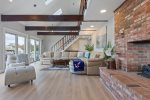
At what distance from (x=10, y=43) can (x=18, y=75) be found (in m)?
4.38

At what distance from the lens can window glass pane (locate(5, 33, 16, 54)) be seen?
8406 millimetres

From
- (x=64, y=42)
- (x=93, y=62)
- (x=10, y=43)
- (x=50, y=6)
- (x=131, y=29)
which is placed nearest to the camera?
(x=131, y=29)

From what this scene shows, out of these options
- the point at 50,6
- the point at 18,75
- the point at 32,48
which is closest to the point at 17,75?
the point at 18,75

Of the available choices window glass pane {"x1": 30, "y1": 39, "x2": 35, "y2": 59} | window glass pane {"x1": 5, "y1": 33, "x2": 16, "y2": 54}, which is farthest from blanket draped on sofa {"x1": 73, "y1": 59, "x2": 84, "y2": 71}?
window glass pane {"x1": 30, "y1": 39, "x2": 35, "y2": 59}

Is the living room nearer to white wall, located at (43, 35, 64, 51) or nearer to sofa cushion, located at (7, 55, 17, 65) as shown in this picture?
sofa cushion, located at (7, 55, 17, 65)

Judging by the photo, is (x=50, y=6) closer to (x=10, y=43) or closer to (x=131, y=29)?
(x=10, y=43)

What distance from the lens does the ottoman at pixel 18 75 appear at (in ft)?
16.0

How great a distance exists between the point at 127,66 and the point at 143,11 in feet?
5.15

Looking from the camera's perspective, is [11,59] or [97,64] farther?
[11,59]

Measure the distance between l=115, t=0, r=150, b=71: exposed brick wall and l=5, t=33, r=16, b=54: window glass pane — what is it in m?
5.72

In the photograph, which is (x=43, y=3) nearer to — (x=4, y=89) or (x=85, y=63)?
(x=85, y=63)

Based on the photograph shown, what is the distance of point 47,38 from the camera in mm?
16438

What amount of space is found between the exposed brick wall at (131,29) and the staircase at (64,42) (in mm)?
9902

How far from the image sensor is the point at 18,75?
5051mm
